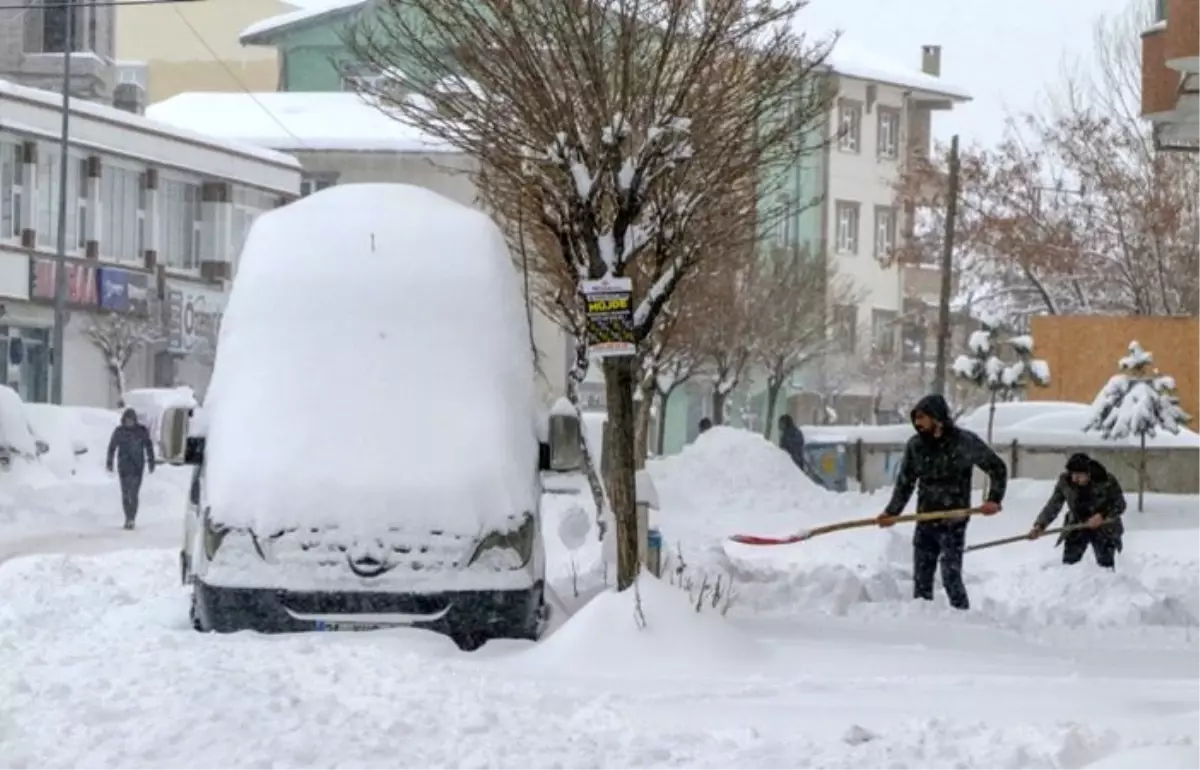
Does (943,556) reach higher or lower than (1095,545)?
higher

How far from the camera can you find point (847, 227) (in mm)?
73250

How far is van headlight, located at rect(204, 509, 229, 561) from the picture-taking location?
11.7m

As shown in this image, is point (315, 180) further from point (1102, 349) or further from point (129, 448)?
point (129, 448)

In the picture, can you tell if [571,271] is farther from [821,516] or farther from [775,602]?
[821,516]

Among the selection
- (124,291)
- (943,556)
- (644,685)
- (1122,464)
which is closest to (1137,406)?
(1122,464)

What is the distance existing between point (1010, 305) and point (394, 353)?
43.6 metres

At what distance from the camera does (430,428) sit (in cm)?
1215

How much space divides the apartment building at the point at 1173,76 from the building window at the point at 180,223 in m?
31.6

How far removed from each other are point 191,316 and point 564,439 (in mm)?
42553

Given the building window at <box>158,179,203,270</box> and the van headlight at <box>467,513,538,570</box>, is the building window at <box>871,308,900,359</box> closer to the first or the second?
the building window at <box>158,179,203,270</box>

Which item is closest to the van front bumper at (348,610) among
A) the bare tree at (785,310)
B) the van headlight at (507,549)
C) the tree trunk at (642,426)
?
the van headlight at (507,549)

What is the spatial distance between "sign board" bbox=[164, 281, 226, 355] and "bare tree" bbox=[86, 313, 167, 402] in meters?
2.02

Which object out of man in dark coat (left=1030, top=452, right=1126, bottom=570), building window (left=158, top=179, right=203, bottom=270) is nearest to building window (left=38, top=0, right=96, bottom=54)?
building window (left=158, top=179, right=203, bottom=270)

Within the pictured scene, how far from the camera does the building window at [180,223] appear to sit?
53719mm
